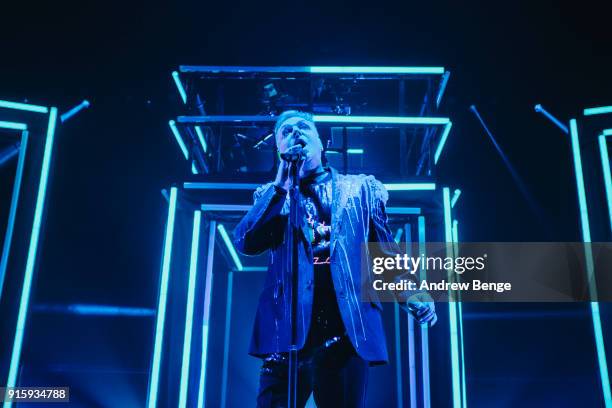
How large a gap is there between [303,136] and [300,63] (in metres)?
2.06

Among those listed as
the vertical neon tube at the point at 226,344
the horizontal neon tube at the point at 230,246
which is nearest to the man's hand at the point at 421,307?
the horizontal neon tube at the point at 230,246

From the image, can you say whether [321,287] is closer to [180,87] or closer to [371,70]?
[371,70]

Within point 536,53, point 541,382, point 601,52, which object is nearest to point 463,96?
point 536,53

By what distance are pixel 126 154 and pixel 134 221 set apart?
1.71ft

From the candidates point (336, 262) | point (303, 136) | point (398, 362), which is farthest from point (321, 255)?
point (398, 362)

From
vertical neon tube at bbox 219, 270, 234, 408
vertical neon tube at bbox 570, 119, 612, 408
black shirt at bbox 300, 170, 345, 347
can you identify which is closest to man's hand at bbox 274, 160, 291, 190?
black shirt at bbox 300, 170, 345, 347

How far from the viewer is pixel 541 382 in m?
3.95

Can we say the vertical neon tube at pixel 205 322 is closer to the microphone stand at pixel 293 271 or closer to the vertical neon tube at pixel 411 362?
the vertical neon tube at pixel 411 362

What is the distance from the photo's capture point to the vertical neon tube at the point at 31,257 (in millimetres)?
2543

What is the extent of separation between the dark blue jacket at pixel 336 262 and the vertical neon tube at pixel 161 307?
84cm

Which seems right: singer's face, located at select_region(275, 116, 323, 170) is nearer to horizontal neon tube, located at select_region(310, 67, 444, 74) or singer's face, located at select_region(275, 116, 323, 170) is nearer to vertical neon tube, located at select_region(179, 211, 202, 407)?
vertical neon tube, located at select_region(179, 211, 202, 407)

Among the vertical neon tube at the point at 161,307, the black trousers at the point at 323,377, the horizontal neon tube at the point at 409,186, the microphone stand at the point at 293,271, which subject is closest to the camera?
the microphone stand at the point at 293,271

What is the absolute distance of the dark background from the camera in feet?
12.0

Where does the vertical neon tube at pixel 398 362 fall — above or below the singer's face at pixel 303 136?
below
